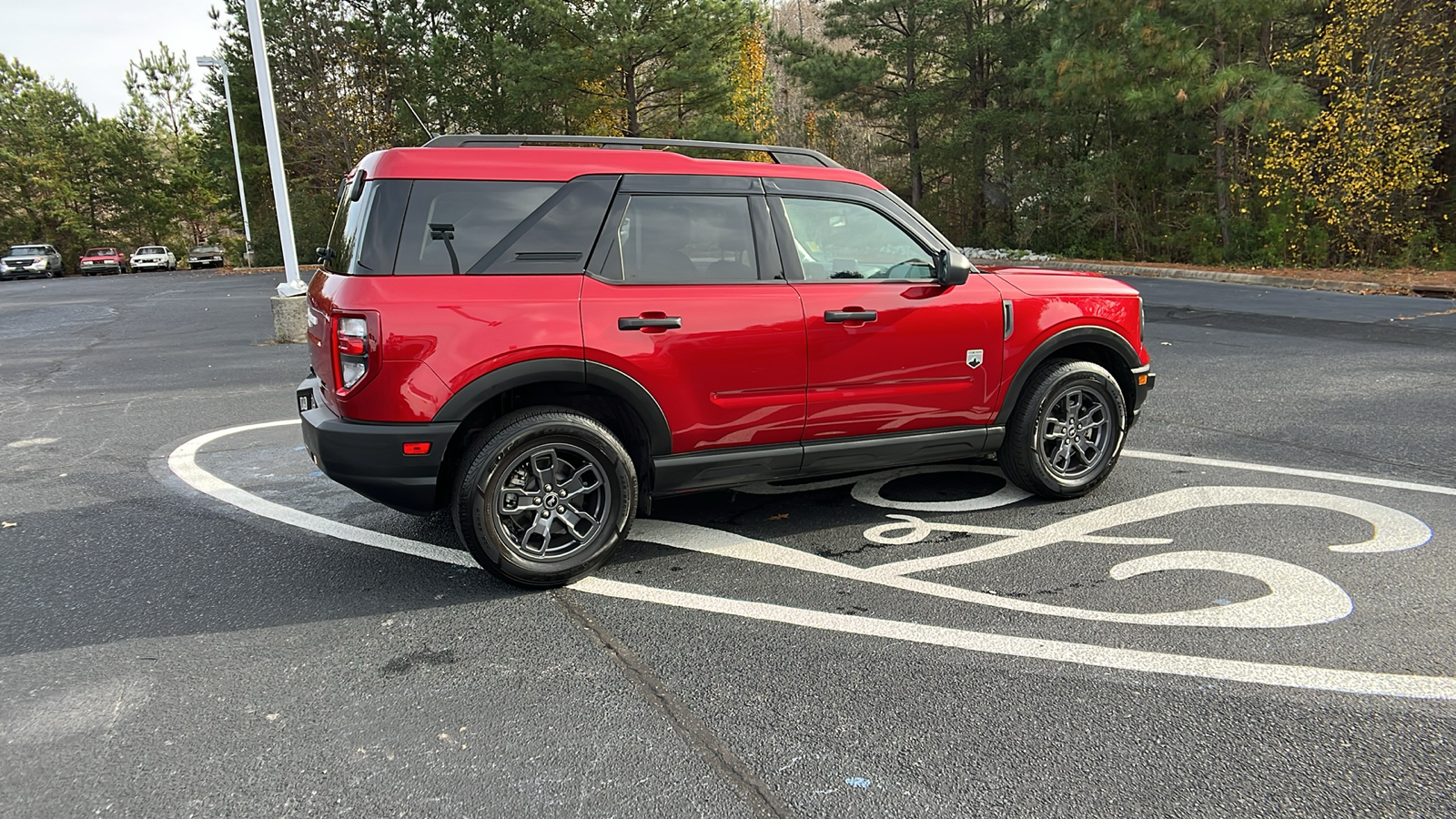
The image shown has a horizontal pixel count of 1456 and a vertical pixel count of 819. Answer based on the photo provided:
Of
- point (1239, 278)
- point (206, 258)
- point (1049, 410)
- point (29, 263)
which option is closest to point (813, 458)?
point (1049, 410)

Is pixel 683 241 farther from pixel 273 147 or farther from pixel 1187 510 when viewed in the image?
pixel 273 147

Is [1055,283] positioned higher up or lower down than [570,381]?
higher up

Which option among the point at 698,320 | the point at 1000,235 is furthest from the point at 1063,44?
the point at 698,320

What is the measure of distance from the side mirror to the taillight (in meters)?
2.72

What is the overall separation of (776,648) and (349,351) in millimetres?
2123

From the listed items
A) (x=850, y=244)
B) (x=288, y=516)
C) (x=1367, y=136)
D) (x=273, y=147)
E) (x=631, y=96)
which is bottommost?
(x=288, y=516)

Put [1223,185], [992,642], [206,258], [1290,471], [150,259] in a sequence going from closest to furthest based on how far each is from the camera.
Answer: [992,642] < [1290,471] < [1223,185] < [150,259] < [206,258]

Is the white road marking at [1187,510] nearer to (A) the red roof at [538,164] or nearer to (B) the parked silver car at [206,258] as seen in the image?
(A) the red roof at [538,164]

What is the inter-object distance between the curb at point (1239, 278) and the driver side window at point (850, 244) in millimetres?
9002

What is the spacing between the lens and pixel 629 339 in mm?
3766

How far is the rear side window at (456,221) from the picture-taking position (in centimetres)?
357

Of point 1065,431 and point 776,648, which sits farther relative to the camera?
point 1065,431

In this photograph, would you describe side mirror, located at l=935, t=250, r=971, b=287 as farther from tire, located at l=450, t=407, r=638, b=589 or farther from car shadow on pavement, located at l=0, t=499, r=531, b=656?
car shadow on pavement, located at l=0, t=499, r=531, b=656

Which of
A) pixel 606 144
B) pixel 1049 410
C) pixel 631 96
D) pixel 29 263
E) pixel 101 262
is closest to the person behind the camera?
pixel 606 144
